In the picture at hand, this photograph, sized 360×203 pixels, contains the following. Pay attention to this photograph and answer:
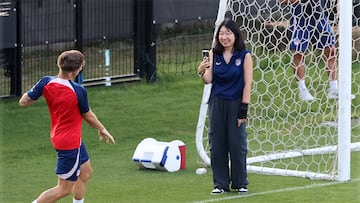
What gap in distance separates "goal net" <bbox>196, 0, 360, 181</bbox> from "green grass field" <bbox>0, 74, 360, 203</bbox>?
1.26ft

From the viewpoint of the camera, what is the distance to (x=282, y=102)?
13203mm

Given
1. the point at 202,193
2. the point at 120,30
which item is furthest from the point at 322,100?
the point at 120,30

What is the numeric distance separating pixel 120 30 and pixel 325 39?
18.3 ft

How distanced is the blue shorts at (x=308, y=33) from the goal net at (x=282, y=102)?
0.05 m

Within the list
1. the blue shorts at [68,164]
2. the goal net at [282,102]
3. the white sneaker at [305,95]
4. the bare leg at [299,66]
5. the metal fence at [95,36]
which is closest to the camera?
the blue shorts at [68,164]

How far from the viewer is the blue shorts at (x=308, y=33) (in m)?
12.3

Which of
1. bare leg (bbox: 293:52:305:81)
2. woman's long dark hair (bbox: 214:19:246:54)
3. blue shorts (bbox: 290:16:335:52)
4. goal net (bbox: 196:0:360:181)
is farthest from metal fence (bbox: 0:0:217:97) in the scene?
woman's long dark hair (bbox: 214:19:246:54)

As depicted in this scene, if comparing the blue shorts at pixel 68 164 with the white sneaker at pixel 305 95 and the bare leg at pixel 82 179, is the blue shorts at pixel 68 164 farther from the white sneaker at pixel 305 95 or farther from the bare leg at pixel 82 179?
the white sneaker at pixel 305 95

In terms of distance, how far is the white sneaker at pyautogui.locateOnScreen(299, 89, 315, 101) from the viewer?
12938mm

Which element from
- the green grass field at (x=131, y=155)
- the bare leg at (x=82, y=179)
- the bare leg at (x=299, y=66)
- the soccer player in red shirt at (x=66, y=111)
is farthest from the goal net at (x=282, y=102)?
the soccer player in red shirt at (x=66, y=111)

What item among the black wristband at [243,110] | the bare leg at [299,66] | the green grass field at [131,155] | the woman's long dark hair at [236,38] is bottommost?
the green grass field at [131,155]

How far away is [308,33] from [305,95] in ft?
2.66

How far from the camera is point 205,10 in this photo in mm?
18031

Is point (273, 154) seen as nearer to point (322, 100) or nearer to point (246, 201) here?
point (322, 100)
